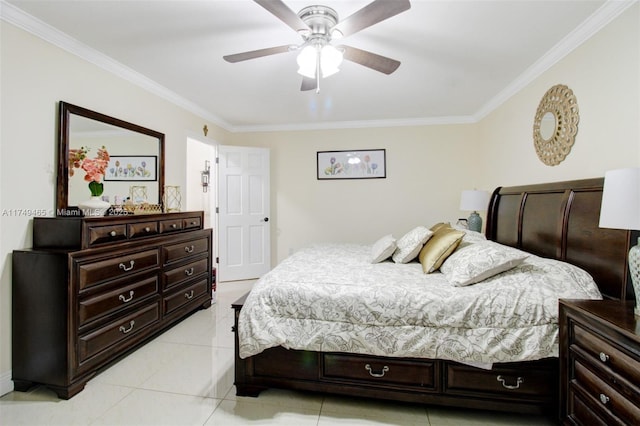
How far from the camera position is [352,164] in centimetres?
476

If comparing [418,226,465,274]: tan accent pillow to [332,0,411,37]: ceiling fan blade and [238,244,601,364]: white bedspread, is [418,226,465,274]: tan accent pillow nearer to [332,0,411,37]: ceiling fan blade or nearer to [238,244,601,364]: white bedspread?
[238,244,601,364]: white bedspread

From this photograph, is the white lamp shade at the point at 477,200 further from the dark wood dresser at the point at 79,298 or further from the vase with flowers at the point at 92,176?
the vase with flowers at the point at 92,176

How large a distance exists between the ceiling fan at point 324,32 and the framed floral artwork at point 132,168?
1521mm

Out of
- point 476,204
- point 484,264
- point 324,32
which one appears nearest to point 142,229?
point 324,32

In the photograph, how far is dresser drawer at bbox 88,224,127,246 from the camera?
83.4 inches

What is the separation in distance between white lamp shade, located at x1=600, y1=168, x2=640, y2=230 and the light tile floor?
3.95 feet

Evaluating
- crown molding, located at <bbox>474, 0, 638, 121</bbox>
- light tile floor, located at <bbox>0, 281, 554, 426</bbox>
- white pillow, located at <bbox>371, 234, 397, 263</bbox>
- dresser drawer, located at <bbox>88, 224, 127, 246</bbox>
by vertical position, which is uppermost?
crown molding, located at <bbox>474, 0, 638, 121</bbox>

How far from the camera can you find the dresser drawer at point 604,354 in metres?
1.18

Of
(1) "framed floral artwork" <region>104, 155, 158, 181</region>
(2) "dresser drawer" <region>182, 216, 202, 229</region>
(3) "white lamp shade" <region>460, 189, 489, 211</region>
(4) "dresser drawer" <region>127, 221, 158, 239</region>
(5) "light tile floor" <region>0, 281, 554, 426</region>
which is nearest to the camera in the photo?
(5) "light tile floor" <region>0, 281, 554, 426</region>

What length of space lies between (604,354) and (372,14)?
75.9 inches

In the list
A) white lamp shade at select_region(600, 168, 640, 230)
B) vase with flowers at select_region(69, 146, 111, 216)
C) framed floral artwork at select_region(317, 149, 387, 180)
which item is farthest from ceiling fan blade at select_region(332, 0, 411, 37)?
framed floral artwork at select_region(317, 149, 387, 180)

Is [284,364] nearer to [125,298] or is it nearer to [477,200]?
[125,298]

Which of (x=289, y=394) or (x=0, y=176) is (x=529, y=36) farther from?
(x=0, y=176)

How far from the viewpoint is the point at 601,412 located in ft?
4.27
